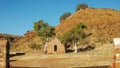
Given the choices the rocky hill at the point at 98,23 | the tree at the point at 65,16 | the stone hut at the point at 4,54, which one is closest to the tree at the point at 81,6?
the tree at the point at 65,16

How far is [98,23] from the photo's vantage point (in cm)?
10075

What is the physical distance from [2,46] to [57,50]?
55.3 m

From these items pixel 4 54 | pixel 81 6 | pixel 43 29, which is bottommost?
pixel 4 54

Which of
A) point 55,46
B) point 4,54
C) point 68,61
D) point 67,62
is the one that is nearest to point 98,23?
point 55,46

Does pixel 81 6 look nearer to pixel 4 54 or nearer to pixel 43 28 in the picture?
pixel 43 28

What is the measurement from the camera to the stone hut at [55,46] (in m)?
64.7

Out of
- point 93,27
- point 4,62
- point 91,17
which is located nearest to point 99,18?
point 91,17

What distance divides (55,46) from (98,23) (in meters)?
38.9

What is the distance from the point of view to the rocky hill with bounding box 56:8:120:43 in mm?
85438

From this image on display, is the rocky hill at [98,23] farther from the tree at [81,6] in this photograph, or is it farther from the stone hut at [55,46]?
the stone hut at [55,46]

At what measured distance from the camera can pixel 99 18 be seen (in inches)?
4218

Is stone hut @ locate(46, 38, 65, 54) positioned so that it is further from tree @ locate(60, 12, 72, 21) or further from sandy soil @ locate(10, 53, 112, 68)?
tree @ locate(60, 12, 72, 21)

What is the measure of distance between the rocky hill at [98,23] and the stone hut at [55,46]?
55.3ft

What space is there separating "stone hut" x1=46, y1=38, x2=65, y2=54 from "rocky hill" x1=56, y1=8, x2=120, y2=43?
55.3 ft
